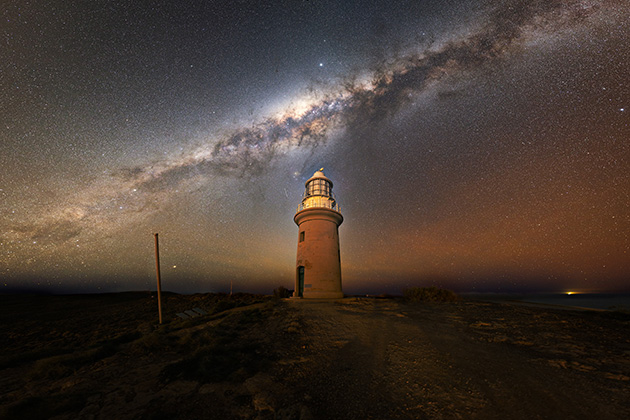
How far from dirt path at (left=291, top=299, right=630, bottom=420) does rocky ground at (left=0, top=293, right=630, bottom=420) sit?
27mm

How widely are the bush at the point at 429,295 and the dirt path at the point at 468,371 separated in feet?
27.5

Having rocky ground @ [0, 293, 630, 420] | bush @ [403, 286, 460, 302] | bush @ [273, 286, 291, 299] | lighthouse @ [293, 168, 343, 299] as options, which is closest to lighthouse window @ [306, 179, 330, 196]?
lighthouse @ [293, 168, 343, 299]

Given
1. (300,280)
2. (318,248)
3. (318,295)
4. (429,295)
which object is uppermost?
(318,248)

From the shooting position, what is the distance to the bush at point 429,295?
1634 centimetres

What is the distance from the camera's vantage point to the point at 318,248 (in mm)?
18484

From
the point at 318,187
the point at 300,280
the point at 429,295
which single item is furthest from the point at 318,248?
the point at 429,295

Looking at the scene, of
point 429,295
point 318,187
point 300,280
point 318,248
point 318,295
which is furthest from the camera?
point 318,187

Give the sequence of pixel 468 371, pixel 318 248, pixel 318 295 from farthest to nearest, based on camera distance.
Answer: pixel 318 248 → pixel 318 295 → pixel 468 371

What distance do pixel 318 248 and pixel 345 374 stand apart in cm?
1378

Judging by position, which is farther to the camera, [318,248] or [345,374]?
[318,248]

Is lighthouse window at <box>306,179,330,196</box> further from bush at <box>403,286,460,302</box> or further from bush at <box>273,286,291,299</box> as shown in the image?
bush at <box>403,286,460,302</box>

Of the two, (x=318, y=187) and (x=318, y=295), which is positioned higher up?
(x=318, y=187)

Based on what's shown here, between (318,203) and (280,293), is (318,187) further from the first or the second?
(280,293)

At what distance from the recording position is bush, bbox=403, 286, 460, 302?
16344 millimetres
